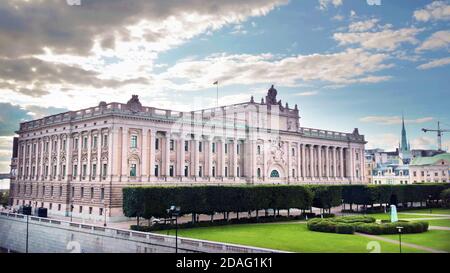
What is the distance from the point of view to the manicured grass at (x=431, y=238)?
38.3 metres

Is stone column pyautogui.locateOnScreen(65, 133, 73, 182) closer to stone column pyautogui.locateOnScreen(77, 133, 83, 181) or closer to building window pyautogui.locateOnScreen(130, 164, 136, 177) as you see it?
stone column pyautogui.locateOnScreen(77, 133, 83, 181)

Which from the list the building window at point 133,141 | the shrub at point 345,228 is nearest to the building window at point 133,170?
the building window at point 133,141

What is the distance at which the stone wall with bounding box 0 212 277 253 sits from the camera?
3456 cm

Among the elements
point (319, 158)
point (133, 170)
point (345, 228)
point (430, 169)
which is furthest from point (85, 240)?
point (430, 169)

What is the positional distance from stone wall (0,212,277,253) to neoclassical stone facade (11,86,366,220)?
34.5ft

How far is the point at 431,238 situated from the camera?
4300cm

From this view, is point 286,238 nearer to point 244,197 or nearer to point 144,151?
point 244,197

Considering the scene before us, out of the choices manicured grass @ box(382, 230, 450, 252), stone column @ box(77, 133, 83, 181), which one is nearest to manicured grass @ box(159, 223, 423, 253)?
manicured grass @ box(382, 230, 450, 252)

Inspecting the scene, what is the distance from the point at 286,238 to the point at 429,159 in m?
67.8

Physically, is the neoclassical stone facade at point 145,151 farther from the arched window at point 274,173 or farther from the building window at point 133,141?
the arched window at point 274,173

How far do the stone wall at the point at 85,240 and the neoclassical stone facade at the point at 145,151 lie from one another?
34.5 feet
